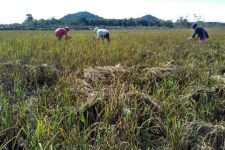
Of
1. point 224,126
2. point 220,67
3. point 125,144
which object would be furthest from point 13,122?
point 220,67

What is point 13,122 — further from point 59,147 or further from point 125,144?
point 125,144

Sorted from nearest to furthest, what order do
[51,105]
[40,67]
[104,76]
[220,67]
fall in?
[51,105], [104,76], [40,67], [220,67]

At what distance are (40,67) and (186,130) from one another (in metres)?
2.95

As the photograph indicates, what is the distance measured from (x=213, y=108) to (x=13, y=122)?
6.67ft

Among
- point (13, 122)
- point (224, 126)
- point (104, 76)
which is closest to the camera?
point (13, 122)

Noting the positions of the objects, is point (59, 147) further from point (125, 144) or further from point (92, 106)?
point (92, 106)

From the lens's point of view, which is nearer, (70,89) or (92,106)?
(92,106)

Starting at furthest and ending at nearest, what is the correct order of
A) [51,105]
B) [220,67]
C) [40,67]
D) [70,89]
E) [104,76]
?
[220,67] < [40,67] < [104,76] < [70,89] < [51,105]

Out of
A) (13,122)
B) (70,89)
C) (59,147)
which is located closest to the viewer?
(59,147)

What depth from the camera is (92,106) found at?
3115 mm

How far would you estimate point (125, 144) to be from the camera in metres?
2.43

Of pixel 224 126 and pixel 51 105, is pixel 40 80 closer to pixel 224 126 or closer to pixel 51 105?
pixel 51 105

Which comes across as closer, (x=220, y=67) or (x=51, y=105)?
(x=51, y=105)

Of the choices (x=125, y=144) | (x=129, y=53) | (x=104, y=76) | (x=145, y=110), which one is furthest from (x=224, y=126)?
(x=129, y=53)
